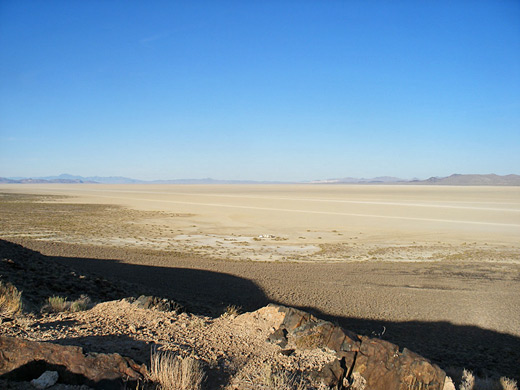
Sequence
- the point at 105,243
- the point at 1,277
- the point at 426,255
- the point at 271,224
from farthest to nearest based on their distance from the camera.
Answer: the point at 271,224
the point at 105,243
the point at 426,255
the point at 1,277

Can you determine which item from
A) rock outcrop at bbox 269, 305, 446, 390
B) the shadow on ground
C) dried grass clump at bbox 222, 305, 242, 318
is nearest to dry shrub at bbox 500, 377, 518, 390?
the shadow on ground

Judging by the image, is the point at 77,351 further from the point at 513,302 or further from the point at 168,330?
the point at 513,302

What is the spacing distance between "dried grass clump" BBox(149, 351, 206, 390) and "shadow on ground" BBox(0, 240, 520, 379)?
13.6 ft

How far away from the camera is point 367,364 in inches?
199

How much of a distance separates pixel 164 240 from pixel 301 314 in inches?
813

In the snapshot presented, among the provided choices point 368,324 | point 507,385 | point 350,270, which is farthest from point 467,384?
point 350,270

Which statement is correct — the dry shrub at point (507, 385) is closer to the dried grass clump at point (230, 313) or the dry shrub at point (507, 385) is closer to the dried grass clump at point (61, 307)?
the dried grass clump at point (230, 313)

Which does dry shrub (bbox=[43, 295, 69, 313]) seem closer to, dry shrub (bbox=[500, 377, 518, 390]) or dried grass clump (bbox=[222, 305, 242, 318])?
dried grass clump (bbox=[222, 305, 242, 318])

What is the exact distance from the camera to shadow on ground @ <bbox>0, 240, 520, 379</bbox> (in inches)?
309

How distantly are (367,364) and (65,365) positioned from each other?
3408 millimetres

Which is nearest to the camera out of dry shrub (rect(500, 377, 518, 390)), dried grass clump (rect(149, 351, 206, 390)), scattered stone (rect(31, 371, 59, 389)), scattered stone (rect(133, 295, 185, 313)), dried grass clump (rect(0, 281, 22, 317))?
scattered stone (rect(31, 371, 59, 389))

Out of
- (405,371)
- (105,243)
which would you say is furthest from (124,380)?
(105,243)

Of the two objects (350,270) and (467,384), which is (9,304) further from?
(350,270)

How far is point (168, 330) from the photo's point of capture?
5.87 metres
